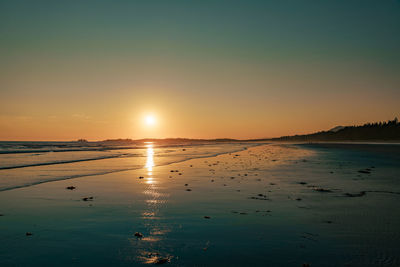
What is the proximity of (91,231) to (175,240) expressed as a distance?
7.20 ft

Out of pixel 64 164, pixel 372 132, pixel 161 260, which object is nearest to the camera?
pixel 161 260

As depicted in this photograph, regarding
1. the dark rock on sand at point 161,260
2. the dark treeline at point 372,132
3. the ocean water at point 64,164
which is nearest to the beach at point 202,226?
the dark rock on sand at point 161,260

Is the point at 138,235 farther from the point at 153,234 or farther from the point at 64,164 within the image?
the point at 64,164

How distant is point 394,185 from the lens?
1217 centimetres

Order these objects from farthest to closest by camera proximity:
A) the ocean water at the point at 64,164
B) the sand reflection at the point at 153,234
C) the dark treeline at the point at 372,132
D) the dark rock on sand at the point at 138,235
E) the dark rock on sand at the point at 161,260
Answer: the dark treeline at the point at 372,132
the ocean water at the point at 64,164
the dark rock on sand at the point at 138,235
the sand reflection at the point at 153,234
the dark rock on sand at the point at 161,260

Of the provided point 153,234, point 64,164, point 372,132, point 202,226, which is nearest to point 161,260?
point 153,234

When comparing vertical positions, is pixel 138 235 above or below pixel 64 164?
below

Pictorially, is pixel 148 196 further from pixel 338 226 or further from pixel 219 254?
pixel 338 226

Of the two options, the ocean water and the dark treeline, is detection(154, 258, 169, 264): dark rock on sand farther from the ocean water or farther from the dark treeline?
the dark treeline

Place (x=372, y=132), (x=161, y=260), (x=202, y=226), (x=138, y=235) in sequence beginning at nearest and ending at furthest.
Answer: (x=161, y=260)
(x=138, y=235)
(x=202, y=226)
(x=372, y=132)

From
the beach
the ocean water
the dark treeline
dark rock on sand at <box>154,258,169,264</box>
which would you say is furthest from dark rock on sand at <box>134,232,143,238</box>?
the dark treeline

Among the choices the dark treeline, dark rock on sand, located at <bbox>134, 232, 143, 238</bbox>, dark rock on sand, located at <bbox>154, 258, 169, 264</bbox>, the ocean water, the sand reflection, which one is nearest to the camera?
dark rock on sand, located at <bbox>154, 258, 169, 264</bbox>

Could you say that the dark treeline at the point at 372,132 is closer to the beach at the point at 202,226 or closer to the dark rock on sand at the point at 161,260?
the beach at the point at 202,226

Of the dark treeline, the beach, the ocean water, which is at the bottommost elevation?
the beach
